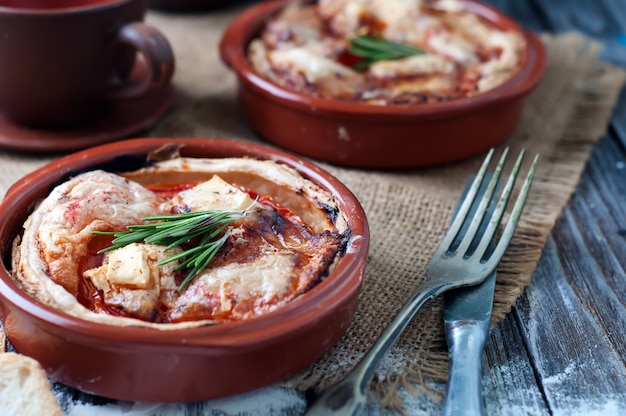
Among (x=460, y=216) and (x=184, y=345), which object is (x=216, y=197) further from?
(x=460, y=216)

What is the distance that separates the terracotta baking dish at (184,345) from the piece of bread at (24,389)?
0.05m

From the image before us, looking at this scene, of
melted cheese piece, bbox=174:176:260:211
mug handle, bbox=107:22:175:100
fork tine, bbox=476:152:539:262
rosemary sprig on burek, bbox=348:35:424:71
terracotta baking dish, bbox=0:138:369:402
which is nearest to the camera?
terracotta baking dish, bbox=0:138:369:402

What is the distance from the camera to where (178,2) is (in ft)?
12.2

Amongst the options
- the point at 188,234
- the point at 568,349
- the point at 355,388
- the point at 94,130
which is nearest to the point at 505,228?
the point at 568,349

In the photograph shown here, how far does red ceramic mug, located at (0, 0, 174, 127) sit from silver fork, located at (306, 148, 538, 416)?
1181mm

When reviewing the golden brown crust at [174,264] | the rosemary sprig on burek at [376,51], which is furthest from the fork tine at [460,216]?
the rosemary sprig on burek at [376,51]

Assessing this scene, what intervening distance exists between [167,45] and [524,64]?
1291 millimetres

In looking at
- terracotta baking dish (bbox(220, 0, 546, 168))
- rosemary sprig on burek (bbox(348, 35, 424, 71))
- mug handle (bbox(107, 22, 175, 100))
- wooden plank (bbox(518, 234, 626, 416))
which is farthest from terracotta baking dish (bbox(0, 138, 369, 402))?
rosemary sprig on burek (bbox(348, 35, 424, 71))

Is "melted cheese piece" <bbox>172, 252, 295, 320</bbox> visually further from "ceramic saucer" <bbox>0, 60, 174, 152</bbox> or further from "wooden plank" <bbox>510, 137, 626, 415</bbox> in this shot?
"ceramic saucer" <bbox>0, 60, 174, 152</bbox>

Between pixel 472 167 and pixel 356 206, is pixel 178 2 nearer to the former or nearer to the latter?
pixel 472 167

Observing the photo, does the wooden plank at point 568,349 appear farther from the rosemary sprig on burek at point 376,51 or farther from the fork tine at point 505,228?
the rosemary sprig on burek at point 376,51

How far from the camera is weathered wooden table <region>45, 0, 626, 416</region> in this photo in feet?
5.47

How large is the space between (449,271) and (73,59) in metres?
1.43

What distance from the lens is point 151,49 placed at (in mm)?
2562
